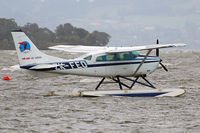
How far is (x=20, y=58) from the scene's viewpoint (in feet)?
51.6

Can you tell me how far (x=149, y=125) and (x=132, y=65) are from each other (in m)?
5.19

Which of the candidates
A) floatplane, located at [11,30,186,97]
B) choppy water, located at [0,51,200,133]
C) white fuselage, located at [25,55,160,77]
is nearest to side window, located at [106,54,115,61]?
floatplane, located at [11,30,186,97]

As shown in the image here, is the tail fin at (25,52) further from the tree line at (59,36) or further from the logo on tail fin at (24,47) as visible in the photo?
the tree line at (59,36)

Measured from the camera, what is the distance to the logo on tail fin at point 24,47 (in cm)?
1564

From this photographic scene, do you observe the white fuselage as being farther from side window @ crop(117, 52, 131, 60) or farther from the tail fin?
the tail fin

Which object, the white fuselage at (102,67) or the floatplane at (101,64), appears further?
the white fuselage at (102,67)

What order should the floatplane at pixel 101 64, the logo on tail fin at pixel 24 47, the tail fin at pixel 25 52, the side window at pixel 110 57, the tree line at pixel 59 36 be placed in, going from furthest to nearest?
the tree line at pixel 59 36 → the side window at pixel 110 57 → the floatplane at pixel 101 64 → the logo on tail fin at pixel 24 47 → the tail fin at pixel 25 52

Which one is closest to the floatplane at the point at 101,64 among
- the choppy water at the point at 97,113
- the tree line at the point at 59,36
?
the choppy water at the point at 97,113

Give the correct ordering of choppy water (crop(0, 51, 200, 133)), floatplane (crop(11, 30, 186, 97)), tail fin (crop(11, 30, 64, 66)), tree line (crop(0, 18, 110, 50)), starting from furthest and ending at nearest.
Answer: tree line (crop(0, 18, 110, 50)), floatplane (crop(11, 30, 186, 97)), tail fin (crop(11, 30, 64, 66)), choppy water (crop(0, 51, 200, 133))

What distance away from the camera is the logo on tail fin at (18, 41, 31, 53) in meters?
15.6

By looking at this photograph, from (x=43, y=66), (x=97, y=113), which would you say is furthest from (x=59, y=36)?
(x=97, y=113)

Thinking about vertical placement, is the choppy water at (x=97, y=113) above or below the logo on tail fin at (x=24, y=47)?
below

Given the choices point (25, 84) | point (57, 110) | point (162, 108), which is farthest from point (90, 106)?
point (25, 84)

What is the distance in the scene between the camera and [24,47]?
51.5ft
